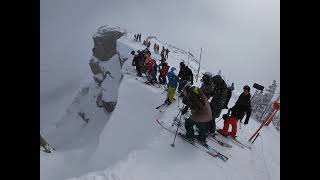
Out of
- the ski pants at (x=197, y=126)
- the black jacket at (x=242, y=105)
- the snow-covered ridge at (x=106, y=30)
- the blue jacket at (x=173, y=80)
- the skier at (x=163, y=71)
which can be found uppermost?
the black jacket at (x=242, y=105)

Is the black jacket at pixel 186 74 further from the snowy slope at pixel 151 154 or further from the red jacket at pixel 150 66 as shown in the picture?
the red jacket at pixel 150 66

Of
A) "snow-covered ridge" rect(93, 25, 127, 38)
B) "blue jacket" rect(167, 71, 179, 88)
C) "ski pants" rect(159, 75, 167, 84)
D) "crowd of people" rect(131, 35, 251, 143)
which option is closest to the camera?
"crowd of people" rect(131, 35, 251, 143)

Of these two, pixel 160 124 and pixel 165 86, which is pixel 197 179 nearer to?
pixel 160 124

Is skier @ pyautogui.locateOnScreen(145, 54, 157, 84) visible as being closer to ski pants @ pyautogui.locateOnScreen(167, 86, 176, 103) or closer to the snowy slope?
the snowy slope

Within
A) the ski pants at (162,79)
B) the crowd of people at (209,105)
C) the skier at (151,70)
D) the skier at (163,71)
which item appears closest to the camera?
the crowd of people at (209,105)

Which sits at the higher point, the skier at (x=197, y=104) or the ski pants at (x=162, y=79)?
the skier at (x=197, y=104)

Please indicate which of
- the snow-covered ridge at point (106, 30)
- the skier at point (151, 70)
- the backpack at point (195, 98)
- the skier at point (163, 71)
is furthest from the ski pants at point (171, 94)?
the snow-covered ridge at point (106, 30)

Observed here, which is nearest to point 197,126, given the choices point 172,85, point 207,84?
point 207,84

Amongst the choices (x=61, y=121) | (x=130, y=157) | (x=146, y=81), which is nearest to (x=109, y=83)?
(x=61, y=121)

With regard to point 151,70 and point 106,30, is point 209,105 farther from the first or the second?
point 106,30

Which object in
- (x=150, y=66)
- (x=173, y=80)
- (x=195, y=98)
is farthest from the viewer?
(x=150, y=66)

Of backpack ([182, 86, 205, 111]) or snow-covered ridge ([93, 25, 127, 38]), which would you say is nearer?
backpack ([182, 86, 205, 111])

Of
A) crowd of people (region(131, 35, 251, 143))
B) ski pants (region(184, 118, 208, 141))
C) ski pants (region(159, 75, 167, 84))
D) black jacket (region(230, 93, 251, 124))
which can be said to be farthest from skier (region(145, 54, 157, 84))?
ski pants (region(184, 118, 208, 141))

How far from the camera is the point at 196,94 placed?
11.2 m
